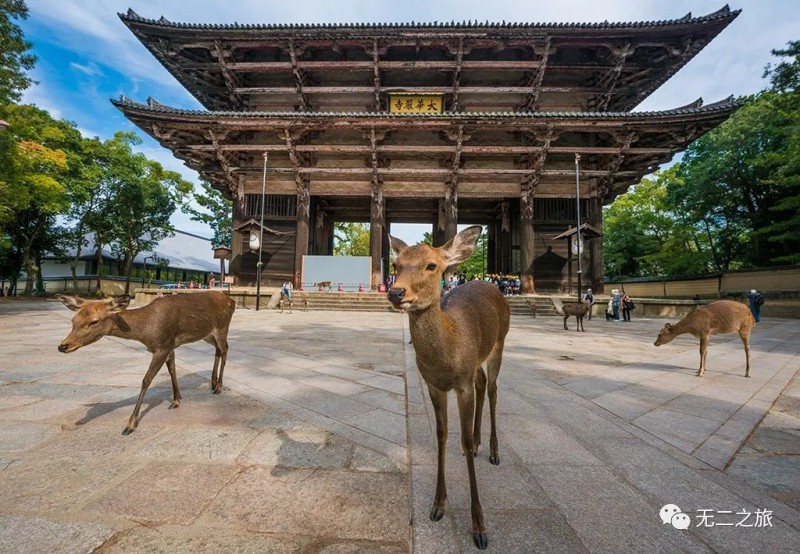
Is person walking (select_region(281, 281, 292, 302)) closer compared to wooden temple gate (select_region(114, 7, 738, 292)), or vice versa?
wooden temple gate (select_region(114, 7, 738, 292))

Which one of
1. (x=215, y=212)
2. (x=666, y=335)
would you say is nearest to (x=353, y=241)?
(x=215, y=212)

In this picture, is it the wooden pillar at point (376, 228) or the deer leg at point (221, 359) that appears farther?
the wooden pillar at point (376, 228)

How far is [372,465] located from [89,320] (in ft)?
8.07

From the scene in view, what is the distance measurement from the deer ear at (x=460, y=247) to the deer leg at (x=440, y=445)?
76cm

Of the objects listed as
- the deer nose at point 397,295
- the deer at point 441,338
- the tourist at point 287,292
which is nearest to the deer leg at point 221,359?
the deer at point 441,338

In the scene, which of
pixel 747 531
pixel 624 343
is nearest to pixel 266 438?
pixel 747 531

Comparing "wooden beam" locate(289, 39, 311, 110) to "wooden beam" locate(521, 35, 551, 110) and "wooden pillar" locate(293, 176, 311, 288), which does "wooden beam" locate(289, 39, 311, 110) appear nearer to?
"wooden pillar" locate(293, 176, 311, 288)

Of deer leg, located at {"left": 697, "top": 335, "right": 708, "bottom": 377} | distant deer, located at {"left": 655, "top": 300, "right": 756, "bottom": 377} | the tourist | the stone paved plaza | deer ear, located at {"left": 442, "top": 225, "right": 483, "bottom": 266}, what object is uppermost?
deer ear, located at {"left": 442, "top": 225, "right": 483, "bottom": 266}

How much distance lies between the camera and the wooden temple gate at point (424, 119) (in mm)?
14203

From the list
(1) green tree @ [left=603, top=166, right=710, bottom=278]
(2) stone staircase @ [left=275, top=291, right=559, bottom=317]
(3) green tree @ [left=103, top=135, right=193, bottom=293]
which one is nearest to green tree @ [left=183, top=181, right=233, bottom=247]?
(3) green tree @ [left=103, top=135, right=193, bottom=293]

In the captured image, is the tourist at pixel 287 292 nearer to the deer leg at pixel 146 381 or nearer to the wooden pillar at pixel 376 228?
the wooden pillar at pixel 376 228

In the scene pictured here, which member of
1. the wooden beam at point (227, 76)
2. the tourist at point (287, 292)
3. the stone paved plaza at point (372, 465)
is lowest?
the stone paved plaza at point (372, 465)

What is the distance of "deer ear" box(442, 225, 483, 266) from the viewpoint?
6.33ft

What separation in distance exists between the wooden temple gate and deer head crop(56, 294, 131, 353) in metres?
13.3
